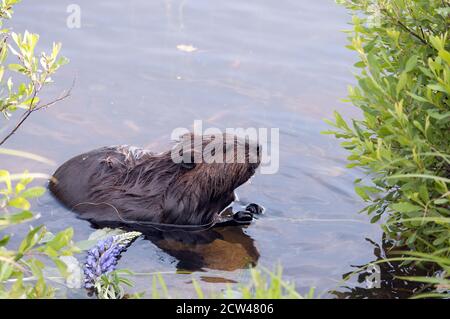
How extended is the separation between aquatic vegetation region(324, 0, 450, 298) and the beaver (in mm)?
1149

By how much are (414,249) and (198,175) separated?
1.75 metres

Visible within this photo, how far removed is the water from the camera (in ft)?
16.6

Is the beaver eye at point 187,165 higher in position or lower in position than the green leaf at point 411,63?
lower

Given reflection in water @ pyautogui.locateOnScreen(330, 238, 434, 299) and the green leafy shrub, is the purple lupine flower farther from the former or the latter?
Answer: the green leafy shrub

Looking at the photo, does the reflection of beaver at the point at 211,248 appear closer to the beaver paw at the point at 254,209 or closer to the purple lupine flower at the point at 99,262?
the beaver paw at the point at 254,209

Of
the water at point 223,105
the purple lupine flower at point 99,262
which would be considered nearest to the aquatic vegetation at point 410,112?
the water at point 223,105

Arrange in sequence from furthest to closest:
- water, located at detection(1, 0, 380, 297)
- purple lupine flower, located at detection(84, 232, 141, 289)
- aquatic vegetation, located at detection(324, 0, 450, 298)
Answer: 1. water, located at detection(1, 0, 380, 297)
2. purple lupine flower, located at detection(84, 232, 141, 289)
3. aquatic vegetation, located at detection(324, 0, 450, 298)

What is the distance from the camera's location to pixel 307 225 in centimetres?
548

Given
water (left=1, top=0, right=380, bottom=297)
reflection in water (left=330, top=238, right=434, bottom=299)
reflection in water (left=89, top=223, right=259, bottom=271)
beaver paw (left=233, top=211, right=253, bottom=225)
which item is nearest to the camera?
reflection in water (left=330, top=238, right=434, bottom=299)

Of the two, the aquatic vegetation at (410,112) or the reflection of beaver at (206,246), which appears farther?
the reflection of beaver at (206,246)

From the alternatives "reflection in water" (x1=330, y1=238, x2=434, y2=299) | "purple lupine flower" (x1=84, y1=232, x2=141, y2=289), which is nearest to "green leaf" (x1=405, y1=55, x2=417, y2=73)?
"reflection in water" (x1=330, y1=238, x2=434, y2=299)

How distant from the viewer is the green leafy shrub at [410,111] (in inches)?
146

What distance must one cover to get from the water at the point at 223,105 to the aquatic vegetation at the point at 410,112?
858 mm
